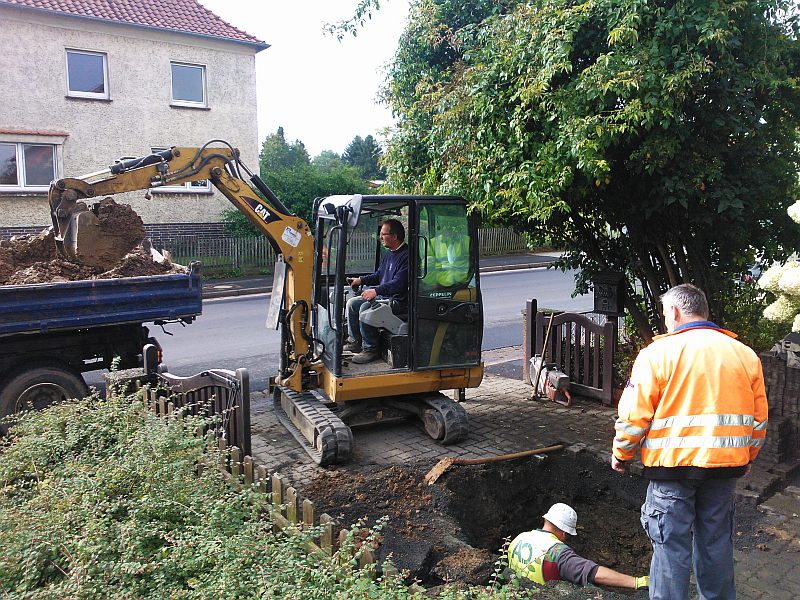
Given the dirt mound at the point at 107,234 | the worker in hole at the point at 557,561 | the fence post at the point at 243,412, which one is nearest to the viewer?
the worker in hole at the point at 557,561

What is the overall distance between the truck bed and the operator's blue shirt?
2464 millimetres

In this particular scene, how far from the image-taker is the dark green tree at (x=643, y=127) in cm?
596

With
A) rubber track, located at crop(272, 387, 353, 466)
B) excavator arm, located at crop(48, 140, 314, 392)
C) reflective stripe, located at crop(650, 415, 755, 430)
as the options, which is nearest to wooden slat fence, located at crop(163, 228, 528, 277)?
excavator arm, located at crop(48, 140, 314, 392)

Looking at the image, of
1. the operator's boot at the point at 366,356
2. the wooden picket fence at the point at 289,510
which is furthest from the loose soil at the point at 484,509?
the operator's boot at the point at 366,356

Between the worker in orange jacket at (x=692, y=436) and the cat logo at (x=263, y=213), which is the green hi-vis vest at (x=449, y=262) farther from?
the worker in orange jacket at (x=692, y=436)

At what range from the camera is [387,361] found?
6.94 metres

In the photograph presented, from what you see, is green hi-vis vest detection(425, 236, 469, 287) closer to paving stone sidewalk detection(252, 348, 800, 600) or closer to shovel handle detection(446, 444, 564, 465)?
paving stone sidewalk detection(252, 348, 800, 600)

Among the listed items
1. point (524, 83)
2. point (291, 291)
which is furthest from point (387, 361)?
point (524, 83)

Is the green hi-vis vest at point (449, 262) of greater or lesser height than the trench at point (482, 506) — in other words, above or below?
above

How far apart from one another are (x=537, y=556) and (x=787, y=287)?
3.33 m

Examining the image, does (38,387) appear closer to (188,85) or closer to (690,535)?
(690,535)

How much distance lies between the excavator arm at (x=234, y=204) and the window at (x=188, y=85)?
52.2 ft

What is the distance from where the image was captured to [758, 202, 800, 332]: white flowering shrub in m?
5.66

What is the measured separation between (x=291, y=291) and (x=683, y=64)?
430 centimetres
